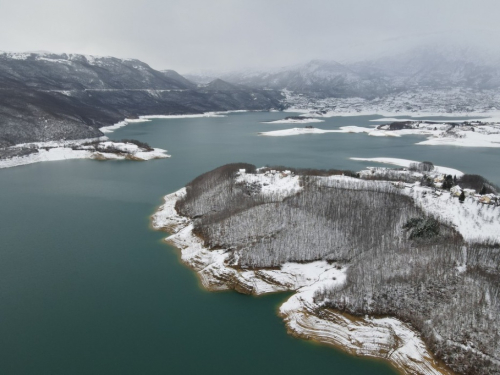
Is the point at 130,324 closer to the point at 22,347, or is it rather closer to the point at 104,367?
the point at 104,367

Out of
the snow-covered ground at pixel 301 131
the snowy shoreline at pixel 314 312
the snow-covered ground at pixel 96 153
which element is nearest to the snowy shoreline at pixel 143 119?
the snow-covered ground at pixel 96 153

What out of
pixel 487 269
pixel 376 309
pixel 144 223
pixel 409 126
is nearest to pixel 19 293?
pixel 144 223

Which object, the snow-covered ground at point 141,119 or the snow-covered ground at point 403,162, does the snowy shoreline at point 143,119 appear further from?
the snow-covered ground at point 403,162

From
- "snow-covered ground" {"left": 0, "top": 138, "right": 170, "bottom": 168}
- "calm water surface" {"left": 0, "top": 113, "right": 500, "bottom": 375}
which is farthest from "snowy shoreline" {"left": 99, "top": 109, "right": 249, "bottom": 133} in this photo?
"calm water surface" {"left": 0, "top": 113, "right": 500, "bottom": 375}

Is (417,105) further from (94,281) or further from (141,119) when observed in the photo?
(94,281)

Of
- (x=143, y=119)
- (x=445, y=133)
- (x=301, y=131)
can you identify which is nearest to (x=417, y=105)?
(x=445, y=133)

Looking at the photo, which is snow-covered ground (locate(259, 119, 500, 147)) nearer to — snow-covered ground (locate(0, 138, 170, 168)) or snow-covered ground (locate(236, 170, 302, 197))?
snow-covered ground (locate(0, 138, 170, 168))
